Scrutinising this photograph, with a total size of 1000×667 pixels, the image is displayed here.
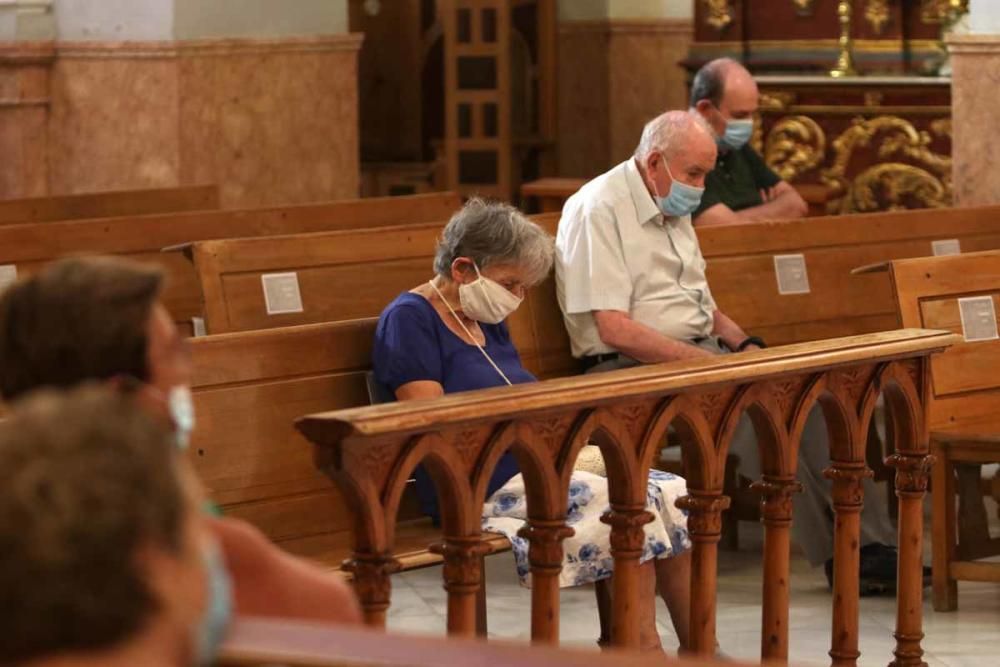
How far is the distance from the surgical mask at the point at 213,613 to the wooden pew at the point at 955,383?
3913mm

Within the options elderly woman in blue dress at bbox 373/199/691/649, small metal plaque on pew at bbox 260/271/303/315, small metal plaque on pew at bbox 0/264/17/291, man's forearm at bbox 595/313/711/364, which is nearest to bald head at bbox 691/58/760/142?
man's forearm at bbox 595/313/711/364

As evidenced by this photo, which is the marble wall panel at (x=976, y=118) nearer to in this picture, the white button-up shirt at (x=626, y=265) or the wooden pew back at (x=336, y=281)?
the white button-up shirt at (x=626, y=265)

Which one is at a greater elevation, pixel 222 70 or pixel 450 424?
pixel 222 70

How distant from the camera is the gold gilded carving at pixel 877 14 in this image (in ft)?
37.2

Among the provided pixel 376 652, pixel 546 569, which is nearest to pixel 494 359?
pixel 546 569

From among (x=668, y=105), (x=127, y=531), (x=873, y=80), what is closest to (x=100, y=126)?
(x=873, y=80)

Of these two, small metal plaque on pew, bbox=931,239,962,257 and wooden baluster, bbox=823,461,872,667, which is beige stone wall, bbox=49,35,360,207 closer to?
small metal plaque on pew, bbox=931,239,962,257

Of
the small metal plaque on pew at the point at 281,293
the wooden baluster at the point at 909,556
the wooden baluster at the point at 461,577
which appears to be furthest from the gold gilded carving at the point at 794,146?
the wooden baluster at the point at 461,577

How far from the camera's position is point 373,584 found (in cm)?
360

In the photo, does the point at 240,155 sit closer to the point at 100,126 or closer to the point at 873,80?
the point at 100,126

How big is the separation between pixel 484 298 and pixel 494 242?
14cm

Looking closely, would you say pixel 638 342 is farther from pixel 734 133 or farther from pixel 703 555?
pixel 734 133

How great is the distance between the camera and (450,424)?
362cm

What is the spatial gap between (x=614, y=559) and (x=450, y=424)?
609 mm
